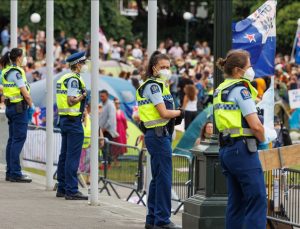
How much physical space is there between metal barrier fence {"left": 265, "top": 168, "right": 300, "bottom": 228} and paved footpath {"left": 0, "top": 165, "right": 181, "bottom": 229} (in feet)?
4.95

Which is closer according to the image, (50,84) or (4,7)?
(50,84)

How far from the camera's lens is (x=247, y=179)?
10.4 m

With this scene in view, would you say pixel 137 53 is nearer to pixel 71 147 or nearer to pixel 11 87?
pixel 11 87

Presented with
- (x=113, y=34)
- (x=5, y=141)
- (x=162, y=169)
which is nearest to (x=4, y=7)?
(x=113, y=34)

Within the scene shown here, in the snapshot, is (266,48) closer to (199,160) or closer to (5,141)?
(199,160)

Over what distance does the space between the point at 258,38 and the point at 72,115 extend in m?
2.59

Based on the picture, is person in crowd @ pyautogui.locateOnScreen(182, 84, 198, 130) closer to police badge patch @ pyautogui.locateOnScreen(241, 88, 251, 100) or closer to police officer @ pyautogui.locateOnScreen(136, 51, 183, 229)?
police officer @ pyautogui.locateOnScreen(136, 51, 183, 229)

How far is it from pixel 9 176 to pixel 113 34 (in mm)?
33858

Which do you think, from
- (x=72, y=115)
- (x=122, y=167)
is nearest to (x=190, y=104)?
(x=122, y=167)

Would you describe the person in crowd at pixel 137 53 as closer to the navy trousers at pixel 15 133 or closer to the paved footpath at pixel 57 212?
the navy trousers at pixel 15 133

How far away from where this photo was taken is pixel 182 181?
53.8 feet

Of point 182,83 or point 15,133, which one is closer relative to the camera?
point 15,133

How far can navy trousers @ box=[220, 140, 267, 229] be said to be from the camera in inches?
412

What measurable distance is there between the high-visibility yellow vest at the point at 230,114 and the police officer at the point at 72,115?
4.56 m
